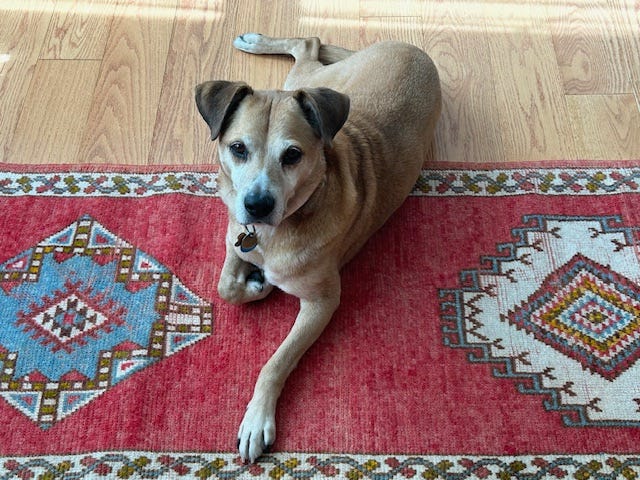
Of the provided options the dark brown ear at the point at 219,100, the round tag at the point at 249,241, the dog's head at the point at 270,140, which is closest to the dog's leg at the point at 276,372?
the round tag at the point at 249,241

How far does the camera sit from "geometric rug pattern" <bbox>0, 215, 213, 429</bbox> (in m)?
2.09

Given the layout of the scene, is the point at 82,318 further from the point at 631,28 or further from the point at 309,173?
the point at 631,28

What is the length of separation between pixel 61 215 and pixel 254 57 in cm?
117

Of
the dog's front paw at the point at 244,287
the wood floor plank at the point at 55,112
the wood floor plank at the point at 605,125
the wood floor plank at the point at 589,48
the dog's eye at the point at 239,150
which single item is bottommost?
the dog's front paw at the point at 244,287

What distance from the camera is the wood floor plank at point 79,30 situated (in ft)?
9.83

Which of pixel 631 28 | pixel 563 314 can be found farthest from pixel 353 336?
pixel 631 28

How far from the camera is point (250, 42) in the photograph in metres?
3.00

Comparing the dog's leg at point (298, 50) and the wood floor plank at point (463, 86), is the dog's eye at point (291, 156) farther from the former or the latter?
the wood floor plank at point (463, 86)

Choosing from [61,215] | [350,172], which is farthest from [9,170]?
[350,172]

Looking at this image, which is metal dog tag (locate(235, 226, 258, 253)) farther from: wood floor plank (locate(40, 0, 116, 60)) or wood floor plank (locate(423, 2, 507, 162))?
wood floor plank (locate(40, 0, 116, 60))

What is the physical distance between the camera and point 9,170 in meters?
2.56

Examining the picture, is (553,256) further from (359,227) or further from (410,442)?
(410,442)

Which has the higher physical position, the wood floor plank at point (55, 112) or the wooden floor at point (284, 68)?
the wooden floor at point (284, 68)

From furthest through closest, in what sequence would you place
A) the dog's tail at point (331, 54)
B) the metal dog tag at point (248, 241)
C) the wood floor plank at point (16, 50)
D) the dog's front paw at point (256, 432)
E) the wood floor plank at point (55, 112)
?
the dog's tail at point (331, 54)
the wood floor plank at point (16, 50)
the wood floor plank at point (55, 112)
the metal dog tag at point (248, 241)
the dog's front paw at point (256, 432)
